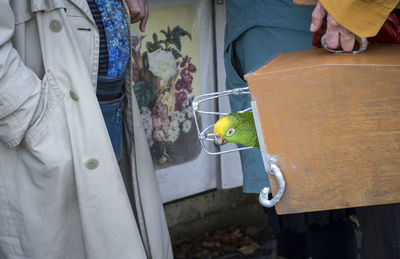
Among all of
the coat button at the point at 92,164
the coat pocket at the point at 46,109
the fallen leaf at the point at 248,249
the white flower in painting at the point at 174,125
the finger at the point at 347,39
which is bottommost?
the fallen leaf at the point at 248,249

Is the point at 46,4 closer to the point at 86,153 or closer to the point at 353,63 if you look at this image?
the point at 86,153

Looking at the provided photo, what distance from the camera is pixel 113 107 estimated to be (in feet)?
5.49

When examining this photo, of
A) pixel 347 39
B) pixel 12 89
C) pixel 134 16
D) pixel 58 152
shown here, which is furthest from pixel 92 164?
pixel 347 39

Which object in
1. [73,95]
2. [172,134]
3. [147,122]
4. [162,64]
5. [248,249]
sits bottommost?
[248,249]

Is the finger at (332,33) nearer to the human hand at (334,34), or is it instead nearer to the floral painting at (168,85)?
the human hand at (334,34)

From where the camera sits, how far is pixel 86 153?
1.50m

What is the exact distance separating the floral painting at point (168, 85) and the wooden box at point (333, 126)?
1.38m

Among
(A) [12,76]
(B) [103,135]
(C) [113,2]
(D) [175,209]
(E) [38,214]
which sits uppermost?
(C) [113,2]

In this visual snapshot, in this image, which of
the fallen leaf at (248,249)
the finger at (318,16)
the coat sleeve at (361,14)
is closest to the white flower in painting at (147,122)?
the fallen leaf at (248,249)

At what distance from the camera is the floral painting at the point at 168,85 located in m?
2.46

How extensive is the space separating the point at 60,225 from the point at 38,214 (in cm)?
8

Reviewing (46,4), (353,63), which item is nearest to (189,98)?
(46,4)

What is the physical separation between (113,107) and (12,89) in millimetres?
402

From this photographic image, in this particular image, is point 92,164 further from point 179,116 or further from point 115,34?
point 179,116
